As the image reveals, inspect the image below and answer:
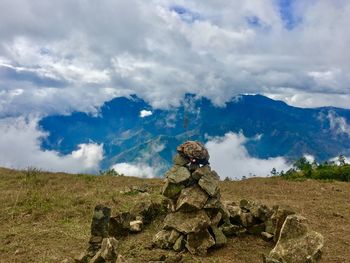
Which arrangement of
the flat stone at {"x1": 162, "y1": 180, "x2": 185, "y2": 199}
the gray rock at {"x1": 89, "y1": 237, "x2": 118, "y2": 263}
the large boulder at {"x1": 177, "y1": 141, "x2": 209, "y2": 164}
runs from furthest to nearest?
the flat stone at {"x1": 162, "y1": 180, "x2": 185, "y2": 199}, the large boulder at {"x1": 177, "y1": 141, "x2": 209, "y2": 164}, the gray rock at {"x1": 89, "y1": 237, "x2": 118, "y2": 263}

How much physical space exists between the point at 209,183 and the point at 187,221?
144cm

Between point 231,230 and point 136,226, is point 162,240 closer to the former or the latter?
point 136,226

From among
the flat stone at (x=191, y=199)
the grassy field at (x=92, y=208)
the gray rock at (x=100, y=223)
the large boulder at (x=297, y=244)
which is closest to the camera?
the large boulder at (x=297, y=244)

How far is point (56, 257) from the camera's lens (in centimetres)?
1382

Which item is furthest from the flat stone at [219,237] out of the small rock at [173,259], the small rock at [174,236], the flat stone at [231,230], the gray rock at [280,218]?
the small rock at [173,259]

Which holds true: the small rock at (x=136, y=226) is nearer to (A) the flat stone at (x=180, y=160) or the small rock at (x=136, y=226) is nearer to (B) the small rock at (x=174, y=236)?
(B) the small rock at (x=174, y=236)

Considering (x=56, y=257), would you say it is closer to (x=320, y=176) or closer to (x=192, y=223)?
(x=192, y=223)

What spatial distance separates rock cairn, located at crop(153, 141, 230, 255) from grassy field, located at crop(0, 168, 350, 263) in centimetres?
50

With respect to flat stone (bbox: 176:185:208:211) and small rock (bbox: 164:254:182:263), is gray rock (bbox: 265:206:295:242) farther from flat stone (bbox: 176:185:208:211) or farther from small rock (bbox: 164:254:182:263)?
small rock (bbox: 164:254:182:263)

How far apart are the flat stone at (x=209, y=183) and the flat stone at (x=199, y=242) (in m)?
1.29

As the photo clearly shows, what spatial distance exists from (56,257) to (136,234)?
2995mm

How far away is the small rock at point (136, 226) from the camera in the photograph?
51.5 feet

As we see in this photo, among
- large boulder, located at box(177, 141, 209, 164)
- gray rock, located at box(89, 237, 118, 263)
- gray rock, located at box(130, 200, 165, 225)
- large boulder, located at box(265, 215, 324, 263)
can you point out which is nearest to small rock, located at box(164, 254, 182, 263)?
gray rock, located at box(89, 237, 118, 263)

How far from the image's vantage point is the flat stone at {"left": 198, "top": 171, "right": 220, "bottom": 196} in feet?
47.1
